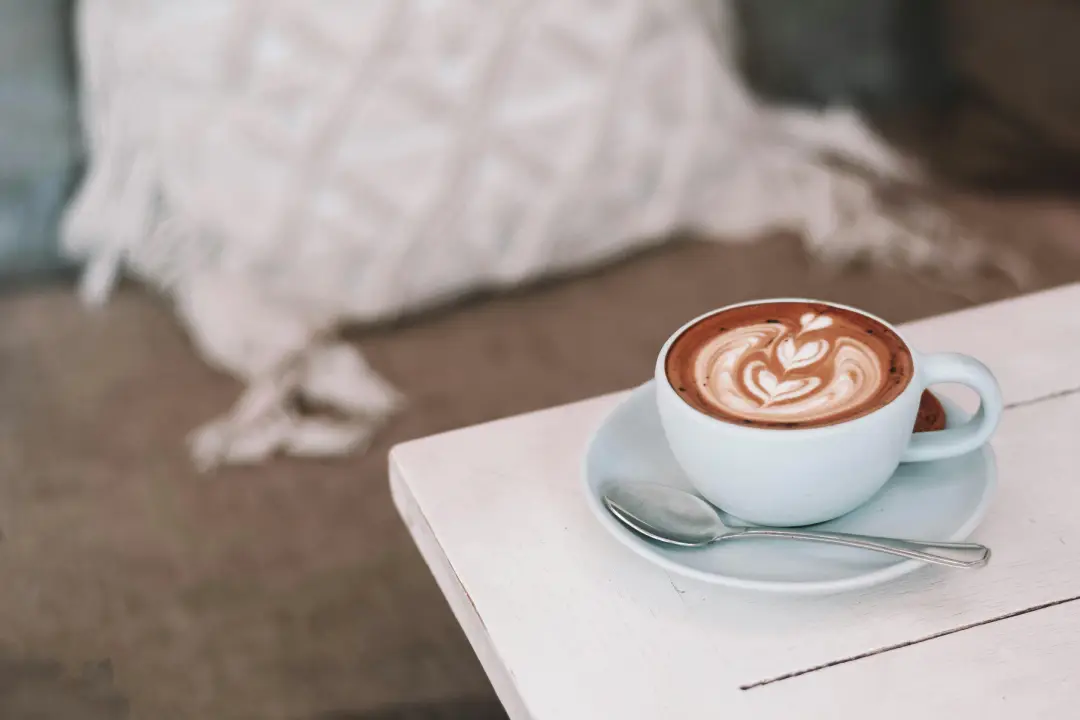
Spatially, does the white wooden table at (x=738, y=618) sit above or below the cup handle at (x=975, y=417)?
below

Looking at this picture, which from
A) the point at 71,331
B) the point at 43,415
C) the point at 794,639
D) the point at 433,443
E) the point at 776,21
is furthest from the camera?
the point at 776,21

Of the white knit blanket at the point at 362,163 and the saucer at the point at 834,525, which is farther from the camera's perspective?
the white knit blanket at the point at 362,163

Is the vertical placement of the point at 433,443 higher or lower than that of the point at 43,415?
higher

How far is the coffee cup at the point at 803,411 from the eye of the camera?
43 cm

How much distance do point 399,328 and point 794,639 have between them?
2.44 feet

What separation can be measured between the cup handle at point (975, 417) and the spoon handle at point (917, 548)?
4cm

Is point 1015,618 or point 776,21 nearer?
point 1015,618

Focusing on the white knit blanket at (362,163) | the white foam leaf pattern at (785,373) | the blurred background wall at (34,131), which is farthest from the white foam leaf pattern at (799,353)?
the blurred background wall at (34,131)

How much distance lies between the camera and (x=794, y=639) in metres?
0.42

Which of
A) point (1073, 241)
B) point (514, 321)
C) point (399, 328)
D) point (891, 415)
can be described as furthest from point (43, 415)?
point (1073, 241)

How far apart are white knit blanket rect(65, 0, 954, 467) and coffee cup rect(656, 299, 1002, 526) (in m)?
0.55

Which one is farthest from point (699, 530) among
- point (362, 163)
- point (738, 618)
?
point (362, 163)

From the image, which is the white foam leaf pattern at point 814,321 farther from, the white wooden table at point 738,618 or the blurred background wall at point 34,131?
A: the blurred background wall at point 34,131

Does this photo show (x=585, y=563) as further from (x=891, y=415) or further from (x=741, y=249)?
(x=741, y=249)
